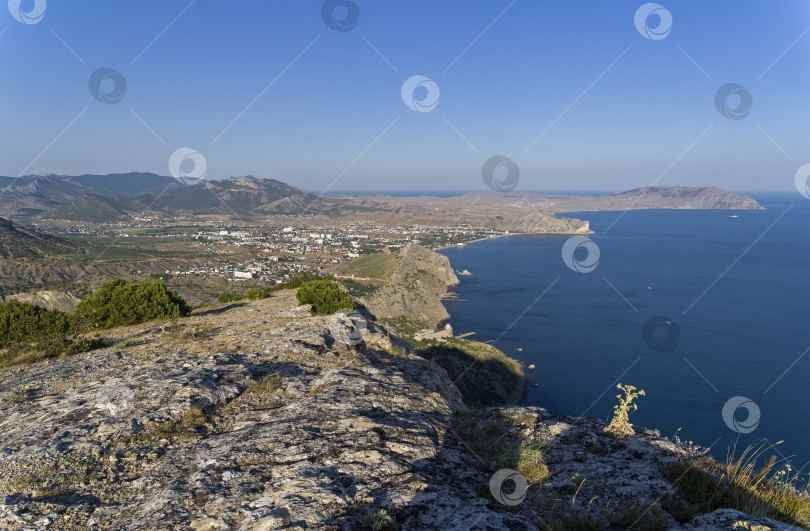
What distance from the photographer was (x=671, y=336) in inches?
3386

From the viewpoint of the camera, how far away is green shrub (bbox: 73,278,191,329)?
15.9 metres

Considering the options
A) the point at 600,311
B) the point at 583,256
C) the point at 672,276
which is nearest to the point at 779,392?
the point at 600,311

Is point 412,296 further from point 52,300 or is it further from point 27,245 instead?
point 27,245

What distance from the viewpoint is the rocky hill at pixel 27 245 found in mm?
97750

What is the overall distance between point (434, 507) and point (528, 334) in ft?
312

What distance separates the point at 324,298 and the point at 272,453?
38.6 ft

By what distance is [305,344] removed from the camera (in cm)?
1177

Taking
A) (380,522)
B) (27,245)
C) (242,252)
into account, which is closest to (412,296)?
(242,252)

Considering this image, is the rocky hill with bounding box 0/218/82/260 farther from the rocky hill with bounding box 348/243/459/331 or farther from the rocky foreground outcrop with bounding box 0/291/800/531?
the rocky foreground outcrop with bounding box 0/291/800/531

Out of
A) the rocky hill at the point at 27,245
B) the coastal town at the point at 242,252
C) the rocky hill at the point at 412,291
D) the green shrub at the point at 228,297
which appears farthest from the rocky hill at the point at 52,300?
the rocky hill at the point at 27,245

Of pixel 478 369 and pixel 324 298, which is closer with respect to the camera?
pixel 324 298

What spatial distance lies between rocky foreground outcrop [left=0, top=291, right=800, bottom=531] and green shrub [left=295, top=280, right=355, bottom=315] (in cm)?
633

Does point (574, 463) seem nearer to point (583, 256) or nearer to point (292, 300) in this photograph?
point (292, 300)

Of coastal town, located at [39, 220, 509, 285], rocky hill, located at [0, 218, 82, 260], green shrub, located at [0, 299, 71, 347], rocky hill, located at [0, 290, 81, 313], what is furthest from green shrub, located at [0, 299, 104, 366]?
rocky hill, located at [0, 218, 82, 260]
